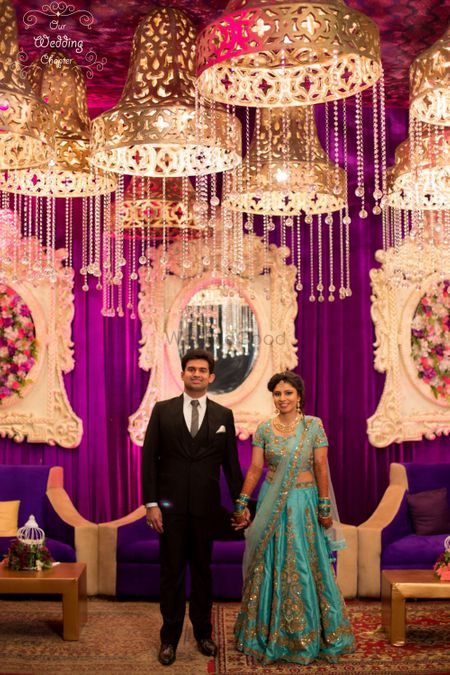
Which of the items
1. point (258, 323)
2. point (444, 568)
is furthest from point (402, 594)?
point (258, 323)

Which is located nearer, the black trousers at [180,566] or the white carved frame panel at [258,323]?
the black trousers at [180,566]

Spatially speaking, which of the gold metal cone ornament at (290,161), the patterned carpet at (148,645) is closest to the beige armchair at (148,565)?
the patterned carpet at (148,645)

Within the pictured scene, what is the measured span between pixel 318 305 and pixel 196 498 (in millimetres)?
2697

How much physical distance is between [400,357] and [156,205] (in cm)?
231

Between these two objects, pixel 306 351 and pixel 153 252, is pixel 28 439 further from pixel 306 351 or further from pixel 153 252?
pixel 306 351

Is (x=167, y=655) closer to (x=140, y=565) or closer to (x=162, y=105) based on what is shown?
(x=140, y=565)

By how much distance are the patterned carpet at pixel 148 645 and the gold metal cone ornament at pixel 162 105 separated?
2.40m

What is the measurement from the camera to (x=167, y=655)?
4.48m

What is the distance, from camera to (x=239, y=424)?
681 cm

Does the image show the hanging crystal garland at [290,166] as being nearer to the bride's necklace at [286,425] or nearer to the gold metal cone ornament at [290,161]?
the gold metal cone ornament at [290,161]

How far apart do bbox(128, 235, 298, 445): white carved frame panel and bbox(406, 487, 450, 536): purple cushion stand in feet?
4.07

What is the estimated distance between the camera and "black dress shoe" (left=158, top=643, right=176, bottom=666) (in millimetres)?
4477

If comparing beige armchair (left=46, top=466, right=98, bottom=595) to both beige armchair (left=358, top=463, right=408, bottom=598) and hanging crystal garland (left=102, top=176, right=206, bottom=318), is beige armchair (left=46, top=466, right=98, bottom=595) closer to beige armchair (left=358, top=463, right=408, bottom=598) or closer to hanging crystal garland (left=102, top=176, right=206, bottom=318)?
hanging crystal garland (left=102, top=176, right=206, bottom=318)

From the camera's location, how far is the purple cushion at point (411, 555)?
5855mm
